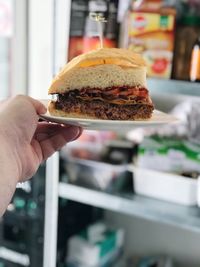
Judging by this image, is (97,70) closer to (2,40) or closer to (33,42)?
(33,42)

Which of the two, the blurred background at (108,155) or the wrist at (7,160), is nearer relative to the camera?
the wrist at (7,160)

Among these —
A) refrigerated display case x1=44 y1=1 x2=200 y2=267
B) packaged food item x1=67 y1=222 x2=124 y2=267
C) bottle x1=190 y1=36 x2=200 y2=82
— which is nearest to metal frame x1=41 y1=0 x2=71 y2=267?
refrigerated display case x1=44 y1=1 x2=200 y2=267

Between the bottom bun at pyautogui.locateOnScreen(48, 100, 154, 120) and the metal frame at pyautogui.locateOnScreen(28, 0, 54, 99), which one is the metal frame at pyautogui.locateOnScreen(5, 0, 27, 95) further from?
the bottom bun at pyautogui.locateOnScreen(48, 100, 154, 120)

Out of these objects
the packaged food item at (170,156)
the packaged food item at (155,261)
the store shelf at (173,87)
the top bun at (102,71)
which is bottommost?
the packaged food item at (155,261)

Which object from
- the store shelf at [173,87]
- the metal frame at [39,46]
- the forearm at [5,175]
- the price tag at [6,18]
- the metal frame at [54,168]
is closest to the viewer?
the forearm at [5,175]

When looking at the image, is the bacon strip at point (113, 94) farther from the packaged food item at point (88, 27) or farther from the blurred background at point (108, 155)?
the packaged food item at point (88, 27)

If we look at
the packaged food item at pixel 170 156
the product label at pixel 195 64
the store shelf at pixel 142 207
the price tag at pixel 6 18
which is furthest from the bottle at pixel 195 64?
the price tag at pixel 6 18

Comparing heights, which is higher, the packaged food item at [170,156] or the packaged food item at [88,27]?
the packaged food item at [88,27]

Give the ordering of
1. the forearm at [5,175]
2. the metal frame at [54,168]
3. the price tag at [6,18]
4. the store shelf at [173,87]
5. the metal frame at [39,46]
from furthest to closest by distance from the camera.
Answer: the price tag at [6,18] < the metal frame at [39,46] < the metal frame at [54,168] < the store shelf at [173,87] < the forearm at [5,175]
